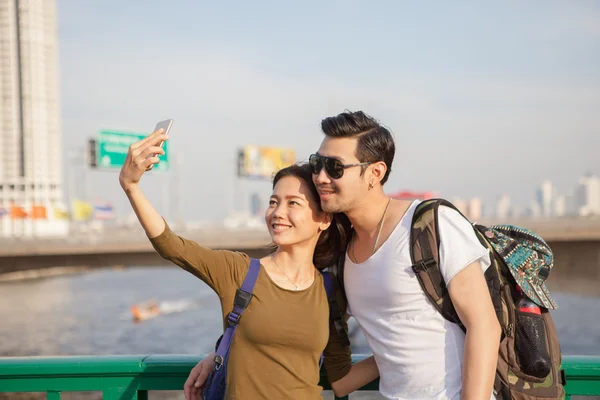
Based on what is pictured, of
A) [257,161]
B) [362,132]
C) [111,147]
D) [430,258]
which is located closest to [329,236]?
[362,132]

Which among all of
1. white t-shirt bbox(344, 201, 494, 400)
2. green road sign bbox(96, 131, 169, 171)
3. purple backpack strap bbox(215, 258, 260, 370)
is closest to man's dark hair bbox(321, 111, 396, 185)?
white t-shirt bbox(344, 201, 494, 400)

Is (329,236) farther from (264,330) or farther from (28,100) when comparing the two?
(28,100)

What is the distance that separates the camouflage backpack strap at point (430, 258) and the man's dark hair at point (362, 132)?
358mm

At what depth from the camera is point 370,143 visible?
107 inches

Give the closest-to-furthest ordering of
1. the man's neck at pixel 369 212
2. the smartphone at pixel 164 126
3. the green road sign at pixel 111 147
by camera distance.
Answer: the smartphone at pixel 164 126 < the man's neck at pixel 369 212 < the green road sign at pixel 111 147

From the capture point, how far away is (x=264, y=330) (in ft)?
8.77

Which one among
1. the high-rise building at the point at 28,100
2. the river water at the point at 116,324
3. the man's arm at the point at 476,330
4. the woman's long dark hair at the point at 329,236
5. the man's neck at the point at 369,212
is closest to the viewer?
the man's arm at the point at 476,330

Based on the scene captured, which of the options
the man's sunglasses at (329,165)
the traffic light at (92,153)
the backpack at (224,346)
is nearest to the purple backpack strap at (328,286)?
the backpack at (224,346)

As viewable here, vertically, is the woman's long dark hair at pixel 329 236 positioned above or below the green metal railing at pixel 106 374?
above

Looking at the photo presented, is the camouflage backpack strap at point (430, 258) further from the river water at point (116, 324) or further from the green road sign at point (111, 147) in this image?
the green road sign at point (111, 147)

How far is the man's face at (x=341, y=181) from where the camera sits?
2.71m

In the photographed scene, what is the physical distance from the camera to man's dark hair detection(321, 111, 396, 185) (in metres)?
2.71

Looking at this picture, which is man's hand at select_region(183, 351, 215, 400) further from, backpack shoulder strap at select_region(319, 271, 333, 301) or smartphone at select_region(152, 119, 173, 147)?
→ smartphone at select_region(152, 119, 173, 147)

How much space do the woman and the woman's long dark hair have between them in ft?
0.25
